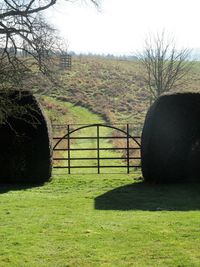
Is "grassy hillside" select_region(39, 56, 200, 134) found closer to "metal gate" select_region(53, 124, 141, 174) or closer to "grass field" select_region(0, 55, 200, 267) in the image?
"metal gate" select_region(53, 124, 141, 174)

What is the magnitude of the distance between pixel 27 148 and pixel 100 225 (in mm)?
6490

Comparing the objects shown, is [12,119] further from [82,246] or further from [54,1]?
[82,246]

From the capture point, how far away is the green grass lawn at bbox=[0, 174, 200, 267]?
7023mm

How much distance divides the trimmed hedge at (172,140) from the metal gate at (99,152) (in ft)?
7.13

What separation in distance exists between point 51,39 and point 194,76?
55689 millimetres

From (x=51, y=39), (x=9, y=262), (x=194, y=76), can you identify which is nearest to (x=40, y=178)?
(x=51, y=39)

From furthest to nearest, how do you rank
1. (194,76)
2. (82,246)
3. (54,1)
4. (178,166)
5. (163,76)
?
(194,76), (163,76), (178,166), (54,1), (82,246)

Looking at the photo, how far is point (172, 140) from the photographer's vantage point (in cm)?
1450

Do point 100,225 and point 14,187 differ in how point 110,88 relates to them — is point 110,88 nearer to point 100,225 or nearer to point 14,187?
point 14,187

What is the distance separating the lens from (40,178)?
15258mm

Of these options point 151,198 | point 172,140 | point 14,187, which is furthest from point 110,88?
point 151,198

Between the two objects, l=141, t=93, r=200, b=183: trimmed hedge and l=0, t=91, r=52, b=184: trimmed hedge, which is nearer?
l=141, t=93, r=200, b=183: trimmed hedge

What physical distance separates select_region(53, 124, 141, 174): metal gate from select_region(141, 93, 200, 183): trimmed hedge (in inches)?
85.6

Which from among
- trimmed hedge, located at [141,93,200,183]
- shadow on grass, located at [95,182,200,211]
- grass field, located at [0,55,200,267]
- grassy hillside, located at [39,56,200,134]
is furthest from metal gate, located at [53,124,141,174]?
grassy hillside, located at [39,56,200,134]
